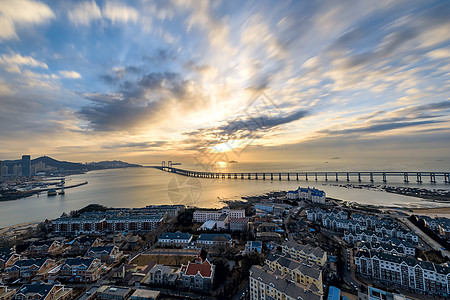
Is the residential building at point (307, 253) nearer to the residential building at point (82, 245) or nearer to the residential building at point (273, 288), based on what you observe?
the residential building at point (273, 288)

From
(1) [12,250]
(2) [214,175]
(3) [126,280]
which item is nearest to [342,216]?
(3) [126,280]

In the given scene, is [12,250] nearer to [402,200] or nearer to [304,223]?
[304,223]

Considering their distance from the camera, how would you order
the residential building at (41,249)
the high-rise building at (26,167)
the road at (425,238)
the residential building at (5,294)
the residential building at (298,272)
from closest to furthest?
1. the residential building at (298,272)
2. the residential building at (5,294)
3. the road at (425,238)
4. the residential building at (41,249)
5. the high-rise building at (26,167)

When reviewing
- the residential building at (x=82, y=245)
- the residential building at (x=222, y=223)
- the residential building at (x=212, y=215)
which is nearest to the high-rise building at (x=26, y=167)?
the residential building at (x=82, y=245)

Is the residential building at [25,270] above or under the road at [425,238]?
above

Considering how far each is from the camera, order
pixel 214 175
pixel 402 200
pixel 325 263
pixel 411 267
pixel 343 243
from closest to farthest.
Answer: pixel 411 267 → pixel 325 263 → pixel 343 243 → pixel 402 200 → pixel 214 175

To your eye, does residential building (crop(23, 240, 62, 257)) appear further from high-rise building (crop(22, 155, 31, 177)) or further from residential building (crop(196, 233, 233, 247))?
high-rise building (crop(22, 155, 31, 177))

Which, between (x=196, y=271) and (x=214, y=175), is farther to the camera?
(x=214, y=175)
